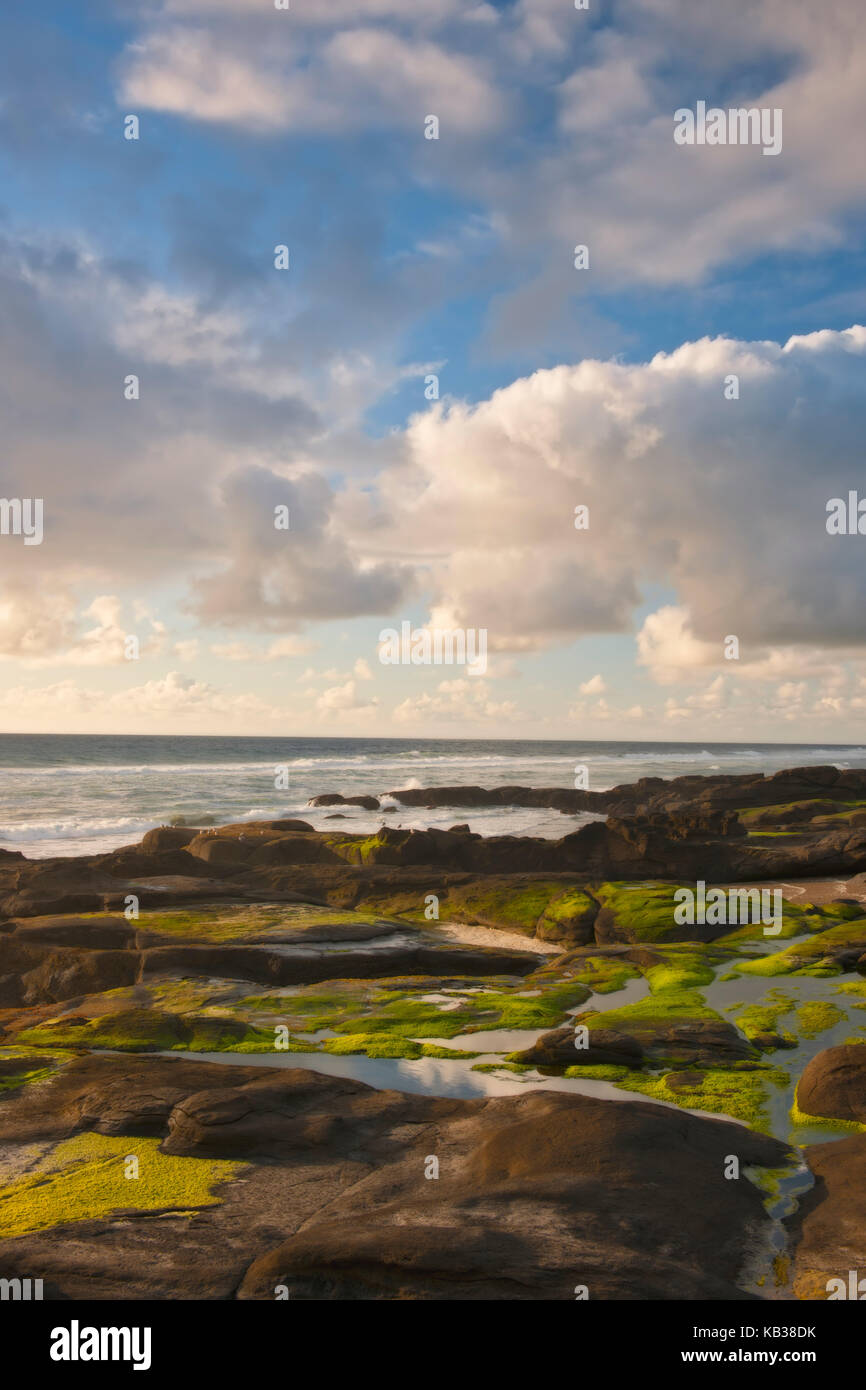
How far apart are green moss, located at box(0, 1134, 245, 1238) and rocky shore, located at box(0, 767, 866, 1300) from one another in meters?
0.05

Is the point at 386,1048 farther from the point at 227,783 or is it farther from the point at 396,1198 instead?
the point at 227,783

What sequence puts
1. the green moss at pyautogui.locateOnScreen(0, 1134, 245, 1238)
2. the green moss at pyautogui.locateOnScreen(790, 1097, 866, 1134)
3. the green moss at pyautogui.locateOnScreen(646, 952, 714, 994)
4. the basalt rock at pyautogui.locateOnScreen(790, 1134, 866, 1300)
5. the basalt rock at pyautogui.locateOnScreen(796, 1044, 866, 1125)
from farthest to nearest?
the green moss at pyautogui.locateOnScreen(646, 952, 714, 994) < the basalt rock at pyautogui.locateOnScreen(796, 1044, 866, 1125) < the green moss at pyautogui.locateOnScreen(790, 1097, 866, 1134) < the green moss at pyautogui.locateOnScreen(0, 1134, 245, 1238) < the basalt rock at pyautogui.locateOnScreen(790, 1134, 866, 1300)

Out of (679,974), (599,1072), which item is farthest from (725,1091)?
(679,974)

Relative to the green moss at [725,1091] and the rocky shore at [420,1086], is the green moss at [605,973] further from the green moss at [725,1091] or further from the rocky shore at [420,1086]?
the green moss at [725,1091]

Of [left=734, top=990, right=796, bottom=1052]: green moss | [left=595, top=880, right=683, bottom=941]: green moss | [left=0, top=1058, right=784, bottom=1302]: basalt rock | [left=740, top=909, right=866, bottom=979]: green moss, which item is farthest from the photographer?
[left=595, top=880, right=683, bottom=941]: green moss

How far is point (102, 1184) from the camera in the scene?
1134 cm

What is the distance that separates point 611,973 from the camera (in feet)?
77.3

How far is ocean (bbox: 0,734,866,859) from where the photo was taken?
61.7 metres

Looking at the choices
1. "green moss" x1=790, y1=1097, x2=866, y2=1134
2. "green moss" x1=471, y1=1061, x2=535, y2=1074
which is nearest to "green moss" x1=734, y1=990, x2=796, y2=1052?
"green moss" x1=790, y1=1097, x2=866, y2=1134

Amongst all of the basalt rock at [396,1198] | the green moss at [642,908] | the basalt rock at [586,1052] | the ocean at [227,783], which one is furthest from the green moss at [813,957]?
the ocean at [227,783]

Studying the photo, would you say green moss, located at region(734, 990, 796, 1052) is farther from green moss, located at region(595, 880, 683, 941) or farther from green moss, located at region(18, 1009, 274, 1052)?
green moss, located at region(18, 1009, 274, 1052)

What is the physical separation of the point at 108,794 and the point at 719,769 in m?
100
